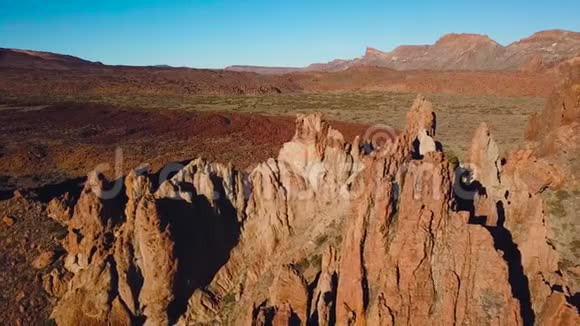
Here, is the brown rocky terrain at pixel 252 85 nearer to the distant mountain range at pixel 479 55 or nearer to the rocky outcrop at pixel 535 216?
the distant mountain range at pixel 479 55

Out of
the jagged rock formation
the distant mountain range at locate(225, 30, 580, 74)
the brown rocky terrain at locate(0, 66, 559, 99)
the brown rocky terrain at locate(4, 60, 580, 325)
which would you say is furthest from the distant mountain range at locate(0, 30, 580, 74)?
the jagged rock formation

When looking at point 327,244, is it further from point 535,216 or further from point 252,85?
point 252,85

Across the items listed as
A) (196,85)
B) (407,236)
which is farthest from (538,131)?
(196,85)

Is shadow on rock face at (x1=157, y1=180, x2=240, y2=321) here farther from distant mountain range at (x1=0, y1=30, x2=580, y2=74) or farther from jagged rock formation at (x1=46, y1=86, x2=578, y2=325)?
distant mountain range at (x1=0, y1=30, x2=580, y2=74)

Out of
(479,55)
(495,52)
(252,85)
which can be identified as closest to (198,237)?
(252,85)

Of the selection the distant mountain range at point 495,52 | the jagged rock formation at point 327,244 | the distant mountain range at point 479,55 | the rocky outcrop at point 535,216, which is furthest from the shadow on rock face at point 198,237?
the distant mountain range at point 495,52

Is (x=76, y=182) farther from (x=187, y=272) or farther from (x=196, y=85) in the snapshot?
(x=196, y=85)
